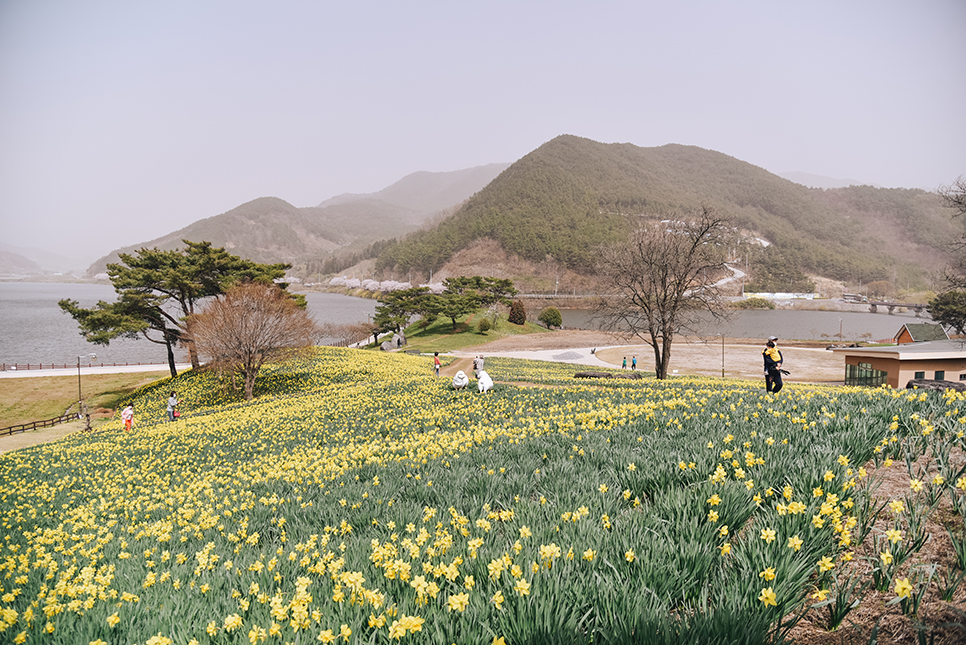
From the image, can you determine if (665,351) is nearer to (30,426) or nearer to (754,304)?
(30,426)

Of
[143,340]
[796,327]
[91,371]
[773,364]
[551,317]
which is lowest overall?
[796,327]

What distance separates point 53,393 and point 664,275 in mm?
54622

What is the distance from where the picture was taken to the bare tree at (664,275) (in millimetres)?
28594

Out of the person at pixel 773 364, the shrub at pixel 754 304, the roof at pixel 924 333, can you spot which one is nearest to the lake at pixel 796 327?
the shrub at pixel 754 304

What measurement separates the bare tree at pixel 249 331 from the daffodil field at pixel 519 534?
1932 cm

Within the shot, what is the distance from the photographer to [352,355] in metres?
43.8

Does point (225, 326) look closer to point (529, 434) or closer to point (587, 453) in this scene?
point (529, 434)

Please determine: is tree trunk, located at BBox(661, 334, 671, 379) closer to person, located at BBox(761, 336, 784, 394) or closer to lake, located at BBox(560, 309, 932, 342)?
person, located at BBox(761, 336, 784, 394)

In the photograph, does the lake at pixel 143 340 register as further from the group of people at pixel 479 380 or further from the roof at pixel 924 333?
the group of people at pixel 479 380

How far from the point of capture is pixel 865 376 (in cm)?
3278

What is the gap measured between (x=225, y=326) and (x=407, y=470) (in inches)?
1047

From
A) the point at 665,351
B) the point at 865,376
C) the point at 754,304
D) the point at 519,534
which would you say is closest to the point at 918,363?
the point at 865,376

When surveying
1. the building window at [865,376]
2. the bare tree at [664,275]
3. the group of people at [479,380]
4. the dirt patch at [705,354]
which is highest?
the bare tree at [664,275]

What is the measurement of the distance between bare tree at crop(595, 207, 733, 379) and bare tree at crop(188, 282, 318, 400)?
21.5 m
